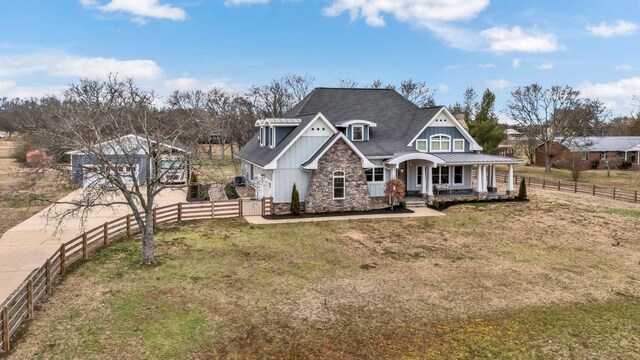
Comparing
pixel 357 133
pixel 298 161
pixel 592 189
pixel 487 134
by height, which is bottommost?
pixel 592 189

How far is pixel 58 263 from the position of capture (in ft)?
44.6

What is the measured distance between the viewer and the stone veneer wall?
24.7 meters

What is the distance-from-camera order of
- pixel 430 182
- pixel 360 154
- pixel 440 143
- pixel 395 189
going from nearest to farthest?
1. pixel 360 154
2. pixel 395 189
3. pixel 430 182
4. pixel 440 143

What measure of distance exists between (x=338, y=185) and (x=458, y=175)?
10318 millimetres

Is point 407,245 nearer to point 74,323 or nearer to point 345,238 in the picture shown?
point 345,238

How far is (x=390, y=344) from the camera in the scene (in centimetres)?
955

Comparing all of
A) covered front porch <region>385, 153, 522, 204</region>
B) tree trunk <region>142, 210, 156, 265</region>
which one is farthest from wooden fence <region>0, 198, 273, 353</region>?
covered front porch <region>385, 153, 522, 204</region>

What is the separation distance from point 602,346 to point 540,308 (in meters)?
2.10

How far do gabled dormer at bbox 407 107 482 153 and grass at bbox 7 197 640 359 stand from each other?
1122cm

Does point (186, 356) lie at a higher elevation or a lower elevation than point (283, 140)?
A: lower

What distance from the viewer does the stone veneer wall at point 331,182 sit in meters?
24.7

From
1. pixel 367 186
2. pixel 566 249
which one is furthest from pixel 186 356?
pixel 367 186

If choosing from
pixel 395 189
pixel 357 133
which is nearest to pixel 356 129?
pixel 357 133

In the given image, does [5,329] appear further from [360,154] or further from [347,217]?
[360,154]
